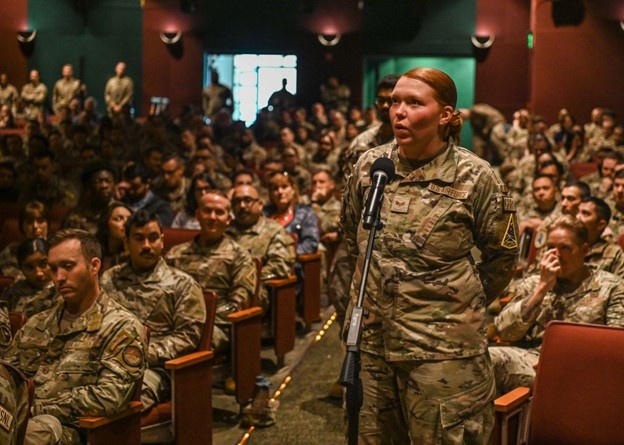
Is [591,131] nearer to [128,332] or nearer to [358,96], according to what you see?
[358,96]

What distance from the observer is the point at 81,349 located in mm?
3178

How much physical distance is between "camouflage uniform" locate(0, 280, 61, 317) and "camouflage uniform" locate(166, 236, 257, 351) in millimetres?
816

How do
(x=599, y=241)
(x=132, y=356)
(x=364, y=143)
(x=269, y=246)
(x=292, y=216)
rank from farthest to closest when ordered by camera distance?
1. (x=292, y=216)
2. (x=269, y=246)
3. (x=599, y=241)
4. (x=364, y=143)
5. (x=132, y=356)

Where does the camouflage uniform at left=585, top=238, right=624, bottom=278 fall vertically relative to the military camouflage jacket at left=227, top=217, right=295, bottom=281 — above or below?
above

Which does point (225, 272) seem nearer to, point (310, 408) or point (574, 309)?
point (310, 408)

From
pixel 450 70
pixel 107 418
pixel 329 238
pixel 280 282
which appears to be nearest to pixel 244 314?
pixel 280 282

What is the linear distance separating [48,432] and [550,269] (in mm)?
1721

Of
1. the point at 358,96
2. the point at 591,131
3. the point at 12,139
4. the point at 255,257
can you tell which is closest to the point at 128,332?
Answer: the point at 255,257

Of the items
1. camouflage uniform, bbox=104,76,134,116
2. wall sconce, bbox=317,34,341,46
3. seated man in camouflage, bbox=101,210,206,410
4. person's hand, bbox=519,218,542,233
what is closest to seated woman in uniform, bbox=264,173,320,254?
person's hand, bbox=519,218,542,233

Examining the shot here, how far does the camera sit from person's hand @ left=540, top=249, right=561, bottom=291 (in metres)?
3.53

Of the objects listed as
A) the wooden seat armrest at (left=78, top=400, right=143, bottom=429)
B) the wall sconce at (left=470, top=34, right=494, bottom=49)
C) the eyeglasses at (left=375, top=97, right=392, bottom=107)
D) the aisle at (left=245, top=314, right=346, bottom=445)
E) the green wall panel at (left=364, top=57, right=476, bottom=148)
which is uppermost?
the wall sconce at (left=470, top=34, right=494, bottom=49)

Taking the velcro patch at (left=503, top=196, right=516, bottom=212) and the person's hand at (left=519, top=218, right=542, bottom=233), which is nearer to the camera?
the velcro patch at (left=503, top=196, right=516, bottom=212)

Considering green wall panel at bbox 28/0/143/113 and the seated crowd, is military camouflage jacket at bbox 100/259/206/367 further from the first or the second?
green wall panel at bbox 28/0/143/113

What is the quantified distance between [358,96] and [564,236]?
597 inches
